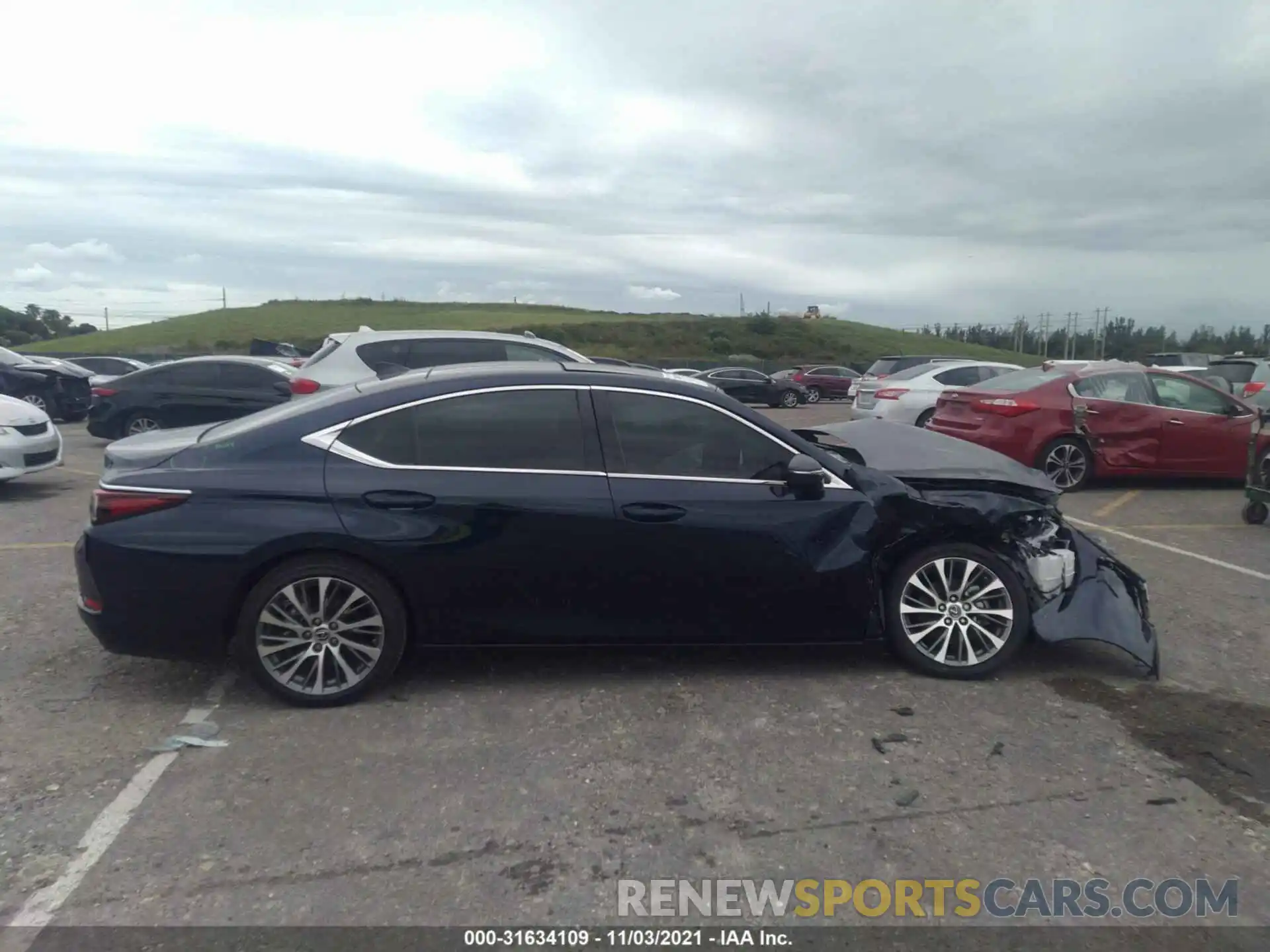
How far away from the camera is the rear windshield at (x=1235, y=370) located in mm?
19578

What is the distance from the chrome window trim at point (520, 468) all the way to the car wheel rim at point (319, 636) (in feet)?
1.97

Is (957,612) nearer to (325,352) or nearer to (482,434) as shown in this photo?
(482,434)

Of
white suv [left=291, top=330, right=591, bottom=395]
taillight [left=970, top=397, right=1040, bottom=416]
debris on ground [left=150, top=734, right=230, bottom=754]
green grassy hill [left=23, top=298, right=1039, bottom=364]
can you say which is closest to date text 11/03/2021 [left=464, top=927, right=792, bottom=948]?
debris on ground [left=150, top=734, right=230, bottom=754]

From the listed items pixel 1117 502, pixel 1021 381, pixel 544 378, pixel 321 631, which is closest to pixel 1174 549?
pixel 1117 502

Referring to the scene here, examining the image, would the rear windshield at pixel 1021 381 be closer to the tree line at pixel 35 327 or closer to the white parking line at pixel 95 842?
the white parking line at pixel 95 842

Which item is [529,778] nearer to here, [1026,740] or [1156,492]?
[1026,740]

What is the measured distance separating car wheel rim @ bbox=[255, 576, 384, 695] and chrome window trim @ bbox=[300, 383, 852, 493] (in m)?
0.60

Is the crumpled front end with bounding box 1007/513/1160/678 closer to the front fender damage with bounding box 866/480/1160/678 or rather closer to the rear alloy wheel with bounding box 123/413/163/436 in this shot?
the front fender damage with bounding box 866/480/1160/678

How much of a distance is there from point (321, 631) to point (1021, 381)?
9.22 meters

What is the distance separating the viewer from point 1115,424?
11008 millimetres

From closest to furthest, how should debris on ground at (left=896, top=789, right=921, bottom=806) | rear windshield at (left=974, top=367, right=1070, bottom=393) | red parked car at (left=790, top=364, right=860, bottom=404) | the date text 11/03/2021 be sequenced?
the date text 11/03/2021 → debris on ground at (left=896, top=789, right=921, bottom=806) → rear windshield at (left=974, top=367, right=1070, bottom=393) → red parked car at (left=790, top=364, right=860, bottom=404)

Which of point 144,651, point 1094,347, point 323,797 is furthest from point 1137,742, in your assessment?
point 1094,347

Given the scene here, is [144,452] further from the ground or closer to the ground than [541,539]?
further from the ground

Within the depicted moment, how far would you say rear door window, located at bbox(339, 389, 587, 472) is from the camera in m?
4.71
